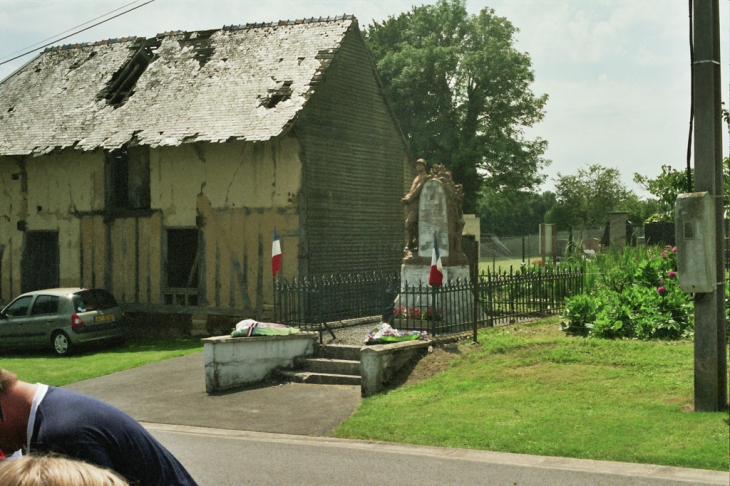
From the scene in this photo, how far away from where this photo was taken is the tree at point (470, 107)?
48125 mm

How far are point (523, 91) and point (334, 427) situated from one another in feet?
137

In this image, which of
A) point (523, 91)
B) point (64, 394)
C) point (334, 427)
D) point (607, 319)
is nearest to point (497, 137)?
point (523, 91)

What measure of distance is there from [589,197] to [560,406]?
5083 cm

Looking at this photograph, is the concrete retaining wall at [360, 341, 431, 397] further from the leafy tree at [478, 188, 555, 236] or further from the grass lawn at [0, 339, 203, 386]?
the leafy tree at [478, 188, 555, 236]

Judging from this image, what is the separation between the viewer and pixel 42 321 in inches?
787

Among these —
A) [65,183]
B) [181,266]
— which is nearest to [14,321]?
[181,266]

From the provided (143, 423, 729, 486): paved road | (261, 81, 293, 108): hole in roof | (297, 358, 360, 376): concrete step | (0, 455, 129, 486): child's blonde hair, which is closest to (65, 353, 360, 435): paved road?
(297, 358, 360, 376): concrete step

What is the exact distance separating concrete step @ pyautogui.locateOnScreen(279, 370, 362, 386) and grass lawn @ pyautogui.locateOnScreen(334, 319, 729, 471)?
4.28ft

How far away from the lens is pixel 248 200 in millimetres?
20812

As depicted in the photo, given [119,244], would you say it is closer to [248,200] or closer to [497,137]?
[248,200]

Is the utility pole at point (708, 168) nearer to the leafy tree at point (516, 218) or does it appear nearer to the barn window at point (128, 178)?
the barn window at point (128, 178)

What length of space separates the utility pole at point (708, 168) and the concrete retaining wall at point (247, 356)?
736 cm

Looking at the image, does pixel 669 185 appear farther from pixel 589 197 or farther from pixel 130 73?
pixel 589 197

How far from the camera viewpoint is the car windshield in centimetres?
1988
